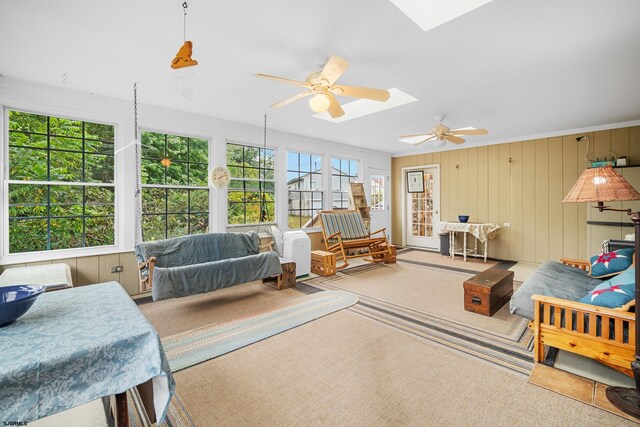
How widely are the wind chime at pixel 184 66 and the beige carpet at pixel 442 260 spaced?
4.97 meters

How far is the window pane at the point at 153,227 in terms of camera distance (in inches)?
156

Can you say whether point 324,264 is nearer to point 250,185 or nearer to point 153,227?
point 250,185

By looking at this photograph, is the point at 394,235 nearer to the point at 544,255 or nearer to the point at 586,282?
the point at 544,255

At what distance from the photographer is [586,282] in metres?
2.77

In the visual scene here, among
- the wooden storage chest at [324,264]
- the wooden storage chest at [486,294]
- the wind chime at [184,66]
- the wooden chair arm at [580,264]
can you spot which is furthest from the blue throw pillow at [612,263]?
the wind chime at [184,66]

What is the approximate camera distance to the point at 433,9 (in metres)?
2.11

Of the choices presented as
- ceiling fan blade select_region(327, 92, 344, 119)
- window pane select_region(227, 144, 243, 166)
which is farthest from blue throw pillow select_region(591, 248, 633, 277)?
window pane select_region(227, 144, 243, 166)

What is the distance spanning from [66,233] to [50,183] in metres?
0.60

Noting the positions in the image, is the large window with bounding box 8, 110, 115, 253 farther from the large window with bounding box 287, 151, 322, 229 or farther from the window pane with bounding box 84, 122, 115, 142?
the large window with bounding box 287, 151, 322, 229

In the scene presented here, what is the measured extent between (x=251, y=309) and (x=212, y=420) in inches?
65.2

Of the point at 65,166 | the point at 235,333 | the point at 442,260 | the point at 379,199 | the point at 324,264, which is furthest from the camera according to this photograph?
the point at 379,199

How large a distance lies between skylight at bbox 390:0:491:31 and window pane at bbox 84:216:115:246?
13.2ft

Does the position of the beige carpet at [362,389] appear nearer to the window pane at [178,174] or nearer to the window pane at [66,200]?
the window pane at [66,200]

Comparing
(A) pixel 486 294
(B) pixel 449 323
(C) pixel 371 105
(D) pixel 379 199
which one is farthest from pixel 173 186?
(D) pixel 379 199
